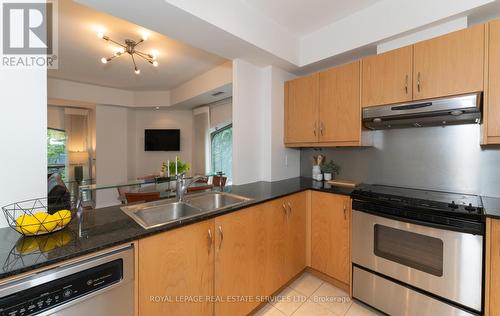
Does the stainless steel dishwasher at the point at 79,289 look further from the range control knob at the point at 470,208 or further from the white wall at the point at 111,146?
the white wall at the point at 111,146

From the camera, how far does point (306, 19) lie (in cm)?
211

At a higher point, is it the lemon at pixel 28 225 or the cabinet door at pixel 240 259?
the lemon at pixel 28 225

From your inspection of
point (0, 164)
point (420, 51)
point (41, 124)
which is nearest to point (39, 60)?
point (41, 124)

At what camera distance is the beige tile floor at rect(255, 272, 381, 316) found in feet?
5.48

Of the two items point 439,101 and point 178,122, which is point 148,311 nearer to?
point 439,101

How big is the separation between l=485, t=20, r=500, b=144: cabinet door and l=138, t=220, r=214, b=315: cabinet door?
6.27ft

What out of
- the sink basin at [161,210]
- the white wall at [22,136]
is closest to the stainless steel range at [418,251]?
the sink basin at [161,210]

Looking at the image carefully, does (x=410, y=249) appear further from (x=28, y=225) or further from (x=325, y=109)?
(x=28, y=225)

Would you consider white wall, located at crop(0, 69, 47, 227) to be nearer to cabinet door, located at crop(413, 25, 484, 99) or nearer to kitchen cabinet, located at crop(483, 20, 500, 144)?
cabinet door, located at crop(413, 25, 484, 99)

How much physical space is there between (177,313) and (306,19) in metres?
2.62

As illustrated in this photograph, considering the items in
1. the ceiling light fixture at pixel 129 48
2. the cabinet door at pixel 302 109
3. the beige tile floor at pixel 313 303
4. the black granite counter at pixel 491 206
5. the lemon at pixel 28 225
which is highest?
the ceiling light fixture at pixel 129 48

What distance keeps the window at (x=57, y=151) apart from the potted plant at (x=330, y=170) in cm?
522

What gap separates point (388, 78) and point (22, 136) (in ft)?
8.16

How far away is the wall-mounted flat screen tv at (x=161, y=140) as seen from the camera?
16.9 ft
